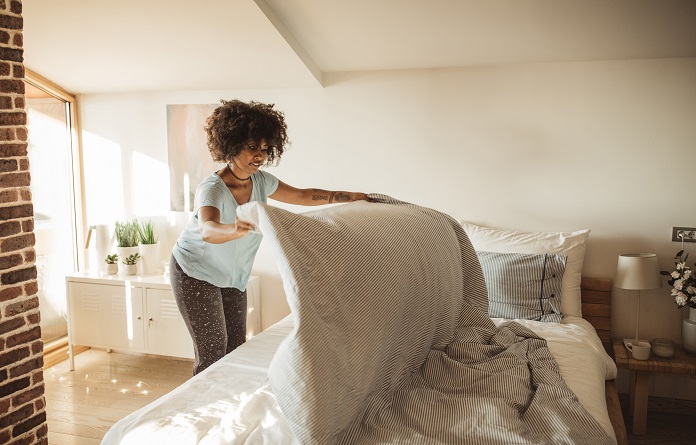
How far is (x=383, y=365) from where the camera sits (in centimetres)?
160

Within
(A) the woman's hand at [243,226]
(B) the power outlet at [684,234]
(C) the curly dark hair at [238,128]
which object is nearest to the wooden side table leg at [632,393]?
(B) the power outlet at [684,234]

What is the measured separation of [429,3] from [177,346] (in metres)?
2.53

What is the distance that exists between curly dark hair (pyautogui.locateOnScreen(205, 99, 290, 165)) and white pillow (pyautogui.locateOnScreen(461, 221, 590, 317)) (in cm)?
147

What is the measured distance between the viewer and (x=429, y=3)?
267 centimetres

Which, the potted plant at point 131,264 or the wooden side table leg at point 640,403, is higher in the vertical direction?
the potted plant at point 131,264

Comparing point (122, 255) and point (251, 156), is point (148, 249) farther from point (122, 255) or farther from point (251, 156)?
point (251, 156)

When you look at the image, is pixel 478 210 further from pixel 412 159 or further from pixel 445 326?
pixel 445 326

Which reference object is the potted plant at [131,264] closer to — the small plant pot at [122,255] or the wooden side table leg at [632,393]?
the small plant pot at [122,255]

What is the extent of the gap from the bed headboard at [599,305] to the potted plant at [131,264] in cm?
282

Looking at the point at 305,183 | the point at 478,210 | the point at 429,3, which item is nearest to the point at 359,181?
the point at 305,183

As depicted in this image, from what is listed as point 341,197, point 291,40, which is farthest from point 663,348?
point 291,40

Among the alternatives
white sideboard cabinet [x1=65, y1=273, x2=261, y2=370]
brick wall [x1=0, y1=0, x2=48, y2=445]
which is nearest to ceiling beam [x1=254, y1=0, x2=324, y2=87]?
brick wall [x1=0, y1=0, x2=48, y2=445]

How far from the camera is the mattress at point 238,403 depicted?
153cm

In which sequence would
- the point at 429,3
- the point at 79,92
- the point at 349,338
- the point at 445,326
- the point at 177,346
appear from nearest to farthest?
the point at 349,338
the point at 445,326
the point at 429,3
the point at 177,346
the point at 79,92
